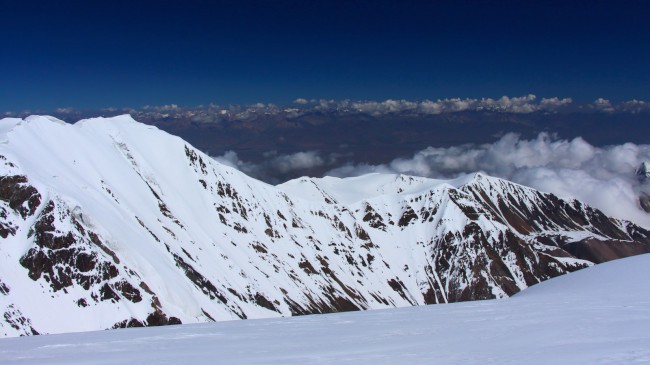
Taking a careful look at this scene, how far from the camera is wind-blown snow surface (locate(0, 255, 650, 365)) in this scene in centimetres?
1973

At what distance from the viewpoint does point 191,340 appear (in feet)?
89.1

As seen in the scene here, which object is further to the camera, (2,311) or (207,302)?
(207,302)

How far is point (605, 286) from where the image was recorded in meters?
38.5

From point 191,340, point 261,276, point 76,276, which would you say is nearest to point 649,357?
point 191,340

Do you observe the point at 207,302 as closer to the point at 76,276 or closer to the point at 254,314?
the point at 254,314

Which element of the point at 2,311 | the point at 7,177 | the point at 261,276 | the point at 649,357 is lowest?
the point at 261,276

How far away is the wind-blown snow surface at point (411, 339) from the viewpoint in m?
19.7

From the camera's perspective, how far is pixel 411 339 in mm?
24438

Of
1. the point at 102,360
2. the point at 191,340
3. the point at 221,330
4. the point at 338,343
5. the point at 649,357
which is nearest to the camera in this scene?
the point at 649,357

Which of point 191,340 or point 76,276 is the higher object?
point 191,340

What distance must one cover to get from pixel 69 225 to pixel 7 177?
1758 centimetres

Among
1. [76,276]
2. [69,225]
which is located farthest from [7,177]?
[76,276]

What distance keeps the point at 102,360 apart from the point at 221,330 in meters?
9.62

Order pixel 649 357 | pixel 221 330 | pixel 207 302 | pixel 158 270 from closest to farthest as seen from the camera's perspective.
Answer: pixel 649 357 < pixel 221 330 < pixel 158 270 < pixel 207 302
